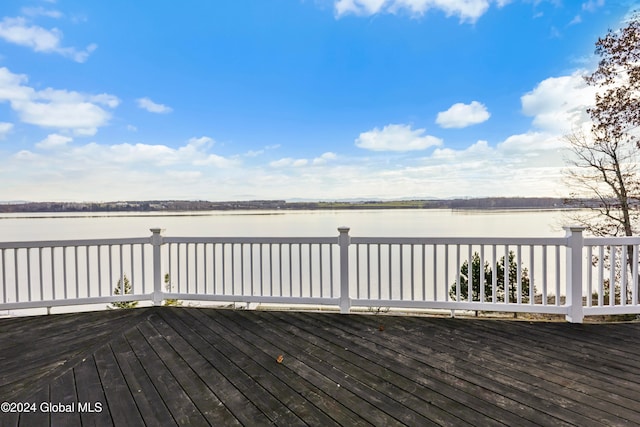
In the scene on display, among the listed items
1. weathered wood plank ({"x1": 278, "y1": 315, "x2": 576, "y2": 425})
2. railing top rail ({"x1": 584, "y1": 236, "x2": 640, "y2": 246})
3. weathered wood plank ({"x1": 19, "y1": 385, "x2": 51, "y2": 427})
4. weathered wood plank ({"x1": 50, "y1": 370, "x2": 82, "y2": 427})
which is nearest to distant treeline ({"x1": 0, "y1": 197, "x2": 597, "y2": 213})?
railing top rail ({"x1": 584, "y1": 236, "x2": 640, "y2": 246})

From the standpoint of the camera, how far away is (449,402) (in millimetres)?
1832

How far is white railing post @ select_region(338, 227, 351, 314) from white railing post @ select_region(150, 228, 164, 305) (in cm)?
244

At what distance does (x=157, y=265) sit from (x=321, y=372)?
2992 mm

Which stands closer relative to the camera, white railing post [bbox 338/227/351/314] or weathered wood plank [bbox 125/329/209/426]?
weathered wood plank [bbox 125/329/209/426]

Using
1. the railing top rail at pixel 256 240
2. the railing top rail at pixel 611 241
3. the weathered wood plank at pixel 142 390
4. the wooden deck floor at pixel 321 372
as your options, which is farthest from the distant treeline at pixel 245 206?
the weathered wood plank at pixel 142 390

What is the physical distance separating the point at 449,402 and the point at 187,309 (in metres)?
3.17

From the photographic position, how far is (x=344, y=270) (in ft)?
12.4

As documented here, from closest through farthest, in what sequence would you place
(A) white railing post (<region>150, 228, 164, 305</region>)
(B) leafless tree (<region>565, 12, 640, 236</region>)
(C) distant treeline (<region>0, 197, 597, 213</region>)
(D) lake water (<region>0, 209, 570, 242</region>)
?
(A) white railing post (<region>150, 228, 164, 305</region>) < (B) leafless tree (<region>565, 12, 640, 236</region>) < (C) distant treeline (<region>0, 197, 597, 213</region>) < (D) lake water (<region>0, 209, 570, 242</region>)

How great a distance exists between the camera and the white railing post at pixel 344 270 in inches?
145

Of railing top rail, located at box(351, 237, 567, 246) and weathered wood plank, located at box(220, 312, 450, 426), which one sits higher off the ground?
railing top rail, located at box(351, 237, 567, 246)

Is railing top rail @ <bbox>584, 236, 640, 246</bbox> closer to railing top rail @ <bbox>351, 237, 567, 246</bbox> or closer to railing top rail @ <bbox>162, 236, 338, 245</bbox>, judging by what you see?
railing top rail @ <bbox>351, 237, 567, 246</bbox>

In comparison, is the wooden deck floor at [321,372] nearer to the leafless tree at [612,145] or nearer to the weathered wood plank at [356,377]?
the weathered wood plank at [356,377]

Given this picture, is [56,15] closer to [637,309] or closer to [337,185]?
[637,309]

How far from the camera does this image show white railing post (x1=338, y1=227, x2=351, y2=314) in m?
3.69
